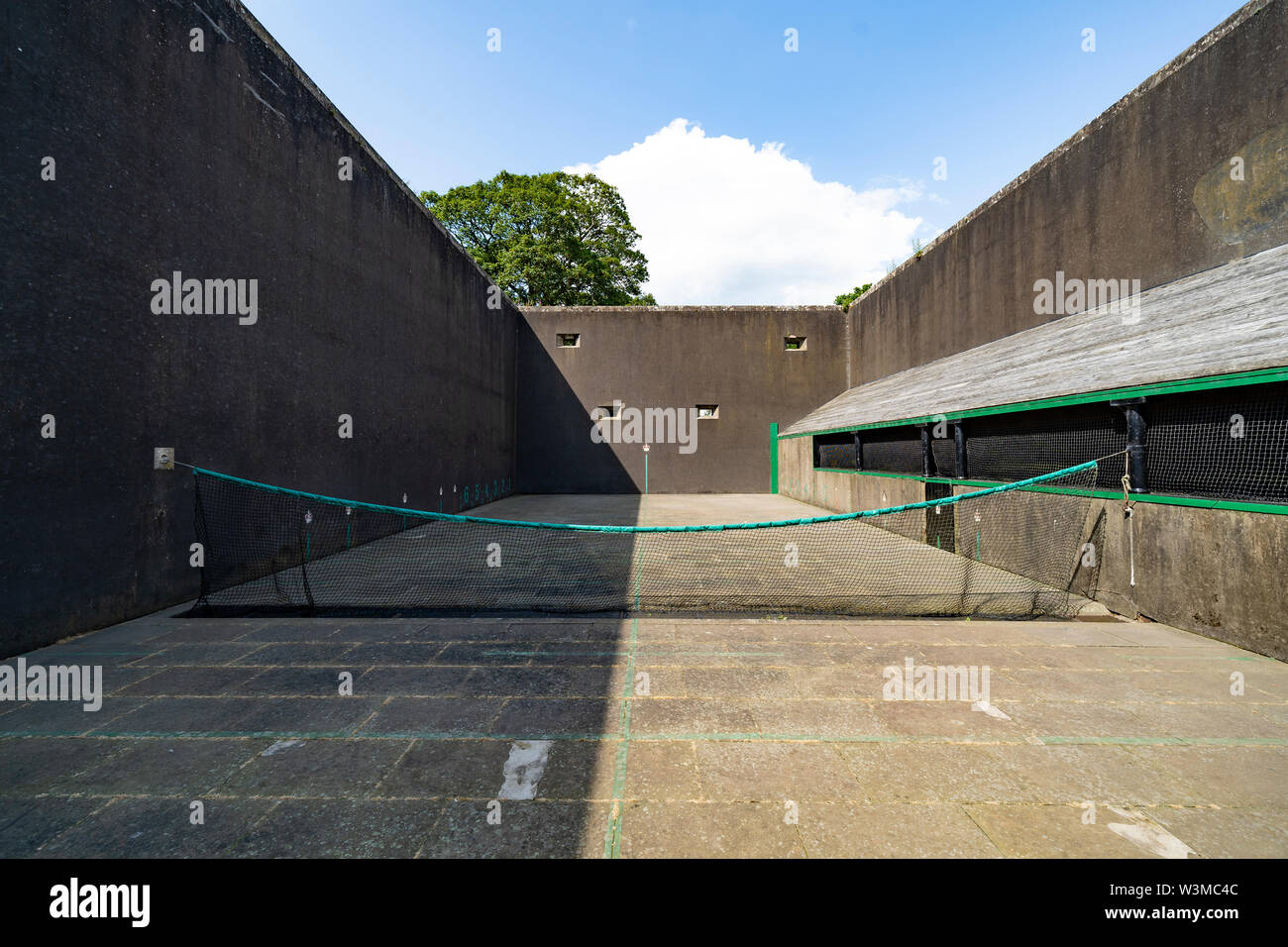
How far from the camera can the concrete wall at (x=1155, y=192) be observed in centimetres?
694

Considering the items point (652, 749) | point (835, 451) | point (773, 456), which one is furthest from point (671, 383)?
point (652, 749)

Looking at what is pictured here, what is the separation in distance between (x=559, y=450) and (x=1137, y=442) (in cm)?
1900

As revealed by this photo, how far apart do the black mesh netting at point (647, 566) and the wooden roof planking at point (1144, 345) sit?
129 centimetres

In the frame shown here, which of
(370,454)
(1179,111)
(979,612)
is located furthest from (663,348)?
(979,612)

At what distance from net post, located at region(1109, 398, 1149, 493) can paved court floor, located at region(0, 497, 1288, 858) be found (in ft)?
5.42

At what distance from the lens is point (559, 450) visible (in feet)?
75.2

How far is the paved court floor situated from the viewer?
8.61ft
